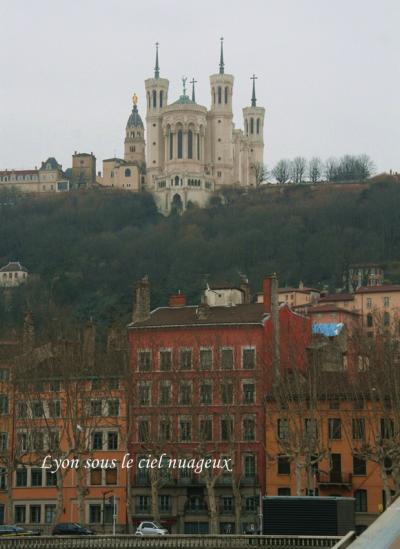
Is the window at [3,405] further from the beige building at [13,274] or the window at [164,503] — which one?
the beige building at [13,274]

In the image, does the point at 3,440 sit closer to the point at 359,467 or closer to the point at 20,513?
the point at 20,513

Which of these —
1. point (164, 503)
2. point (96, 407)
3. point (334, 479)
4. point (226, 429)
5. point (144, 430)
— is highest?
point (96, 407)

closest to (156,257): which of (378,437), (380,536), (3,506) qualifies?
(3,506)

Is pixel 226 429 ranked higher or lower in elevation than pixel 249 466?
higher

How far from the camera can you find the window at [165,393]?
61.2 metres

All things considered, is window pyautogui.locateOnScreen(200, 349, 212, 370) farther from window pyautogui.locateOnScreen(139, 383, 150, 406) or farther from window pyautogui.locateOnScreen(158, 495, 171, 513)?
window pyautogui.locateOnScreen(158, 495, 171, 513)

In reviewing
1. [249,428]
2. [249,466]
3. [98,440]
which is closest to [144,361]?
[98,440]

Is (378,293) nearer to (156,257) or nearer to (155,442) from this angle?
(156,257)

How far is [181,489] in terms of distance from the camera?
2466 inches

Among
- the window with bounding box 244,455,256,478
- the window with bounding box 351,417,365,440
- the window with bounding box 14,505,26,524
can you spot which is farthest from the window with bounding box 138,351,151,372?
the window with bounding box 351,417,365,440

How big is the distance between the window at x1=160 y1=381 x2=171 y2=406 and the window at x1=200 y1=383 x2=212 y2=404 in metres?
1.76

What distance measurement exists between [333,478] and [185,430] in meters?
8.00

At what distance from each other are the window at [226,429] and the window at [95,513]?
319 inches

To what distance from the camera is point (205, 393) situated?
6084 cm
